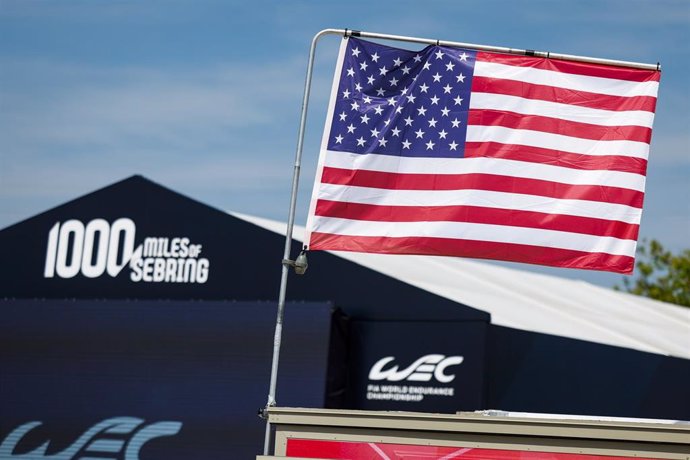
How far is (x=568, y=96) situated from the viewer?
10.3m

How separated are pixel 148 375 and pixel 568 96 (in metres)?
8.91

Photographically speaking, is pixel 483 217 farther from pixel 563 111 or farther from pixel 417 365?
pixel 417 365

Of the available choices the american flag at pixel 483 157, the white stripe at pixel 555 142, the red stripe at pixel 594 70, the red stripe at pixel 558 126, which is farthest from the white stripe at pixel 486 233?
the red stripe at pixel 594 70

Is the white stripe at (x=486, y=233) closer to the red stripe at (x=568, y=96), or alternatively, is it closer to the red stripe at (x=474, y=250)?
the red stripe at (x=474, y=250)

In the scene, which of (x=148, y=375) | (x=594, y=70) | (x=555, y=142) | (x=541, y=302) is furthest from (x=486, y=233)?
(x=541, y=302)

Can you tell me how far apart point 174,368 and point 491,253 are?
26.7 ft

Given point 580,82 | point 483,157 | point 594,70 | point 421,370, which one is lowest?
point 421,370

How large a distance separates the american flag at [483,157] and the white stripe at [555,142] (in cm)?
1

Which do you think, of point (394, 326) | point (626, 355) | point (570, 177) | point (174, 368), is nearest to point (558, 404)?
point (626, 355)

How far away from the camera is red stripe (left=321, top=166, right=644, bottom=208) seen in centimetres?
1009

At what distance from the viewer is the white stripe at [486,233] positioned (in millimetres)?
9984

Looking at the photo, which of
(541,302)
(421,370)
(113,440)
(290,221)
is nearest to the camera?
(290,221)

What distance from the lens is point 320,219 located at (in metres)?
9.99

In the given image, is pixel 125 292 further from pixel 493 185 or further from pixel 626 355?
pixel 493 185
